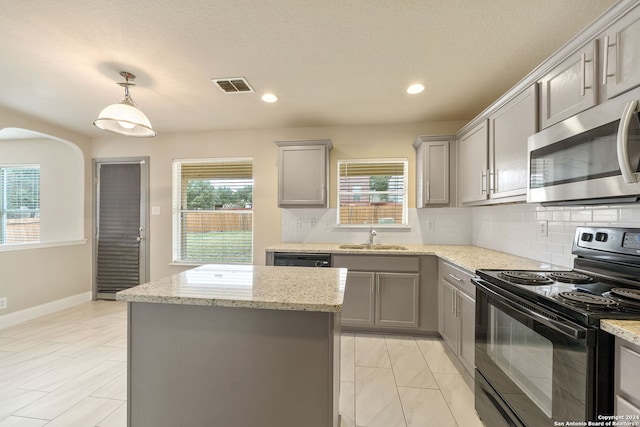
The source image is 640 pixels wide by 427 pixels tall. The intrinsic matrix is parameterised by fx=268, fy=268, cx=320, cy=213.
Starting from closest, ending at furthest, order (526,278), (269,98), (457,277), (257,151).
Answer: (526,278)
(457,277)
(269,98)
(257,151)

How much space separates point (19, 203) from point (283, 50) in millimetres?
5315

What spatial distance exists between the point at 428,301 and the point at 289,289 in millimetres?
2046

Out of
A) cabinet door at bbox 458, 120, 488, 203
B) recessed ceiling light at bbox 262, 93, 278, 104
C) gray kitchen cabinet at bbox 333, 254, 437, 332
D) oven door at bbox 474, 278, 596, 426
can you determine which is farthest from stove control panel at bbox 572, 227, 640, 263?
recessed ceiling light at bbox 262, 93, 278, 104

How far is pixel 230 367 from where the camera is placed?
1.20m

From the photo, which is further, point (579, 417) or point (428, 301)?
point (428, 301)

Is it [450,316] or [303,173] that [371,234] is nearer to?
[303,173]

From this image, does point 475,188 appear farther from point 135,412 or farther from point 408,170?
point 135,412

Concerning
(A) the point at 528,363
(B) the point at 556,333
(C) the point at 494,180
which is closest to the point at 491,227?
(C) the point at 494,180

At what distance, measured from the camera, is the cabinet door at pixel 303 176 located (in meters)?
3.28

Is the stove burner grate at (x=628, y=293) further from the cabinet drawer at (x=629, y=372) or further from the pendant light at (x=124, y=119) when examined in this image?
the pendant light at (x=124, y=119)

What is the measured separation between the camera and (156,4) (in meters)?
1.56

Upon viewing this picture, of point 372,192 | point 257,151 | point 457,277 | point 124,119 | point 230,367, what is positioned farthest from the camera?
point 257,151

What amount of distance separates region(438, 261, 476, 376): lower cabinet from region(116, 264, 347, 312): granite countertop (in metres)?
1.10

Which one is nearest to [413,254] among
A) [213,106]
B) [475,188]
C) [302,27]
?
[475,188]
